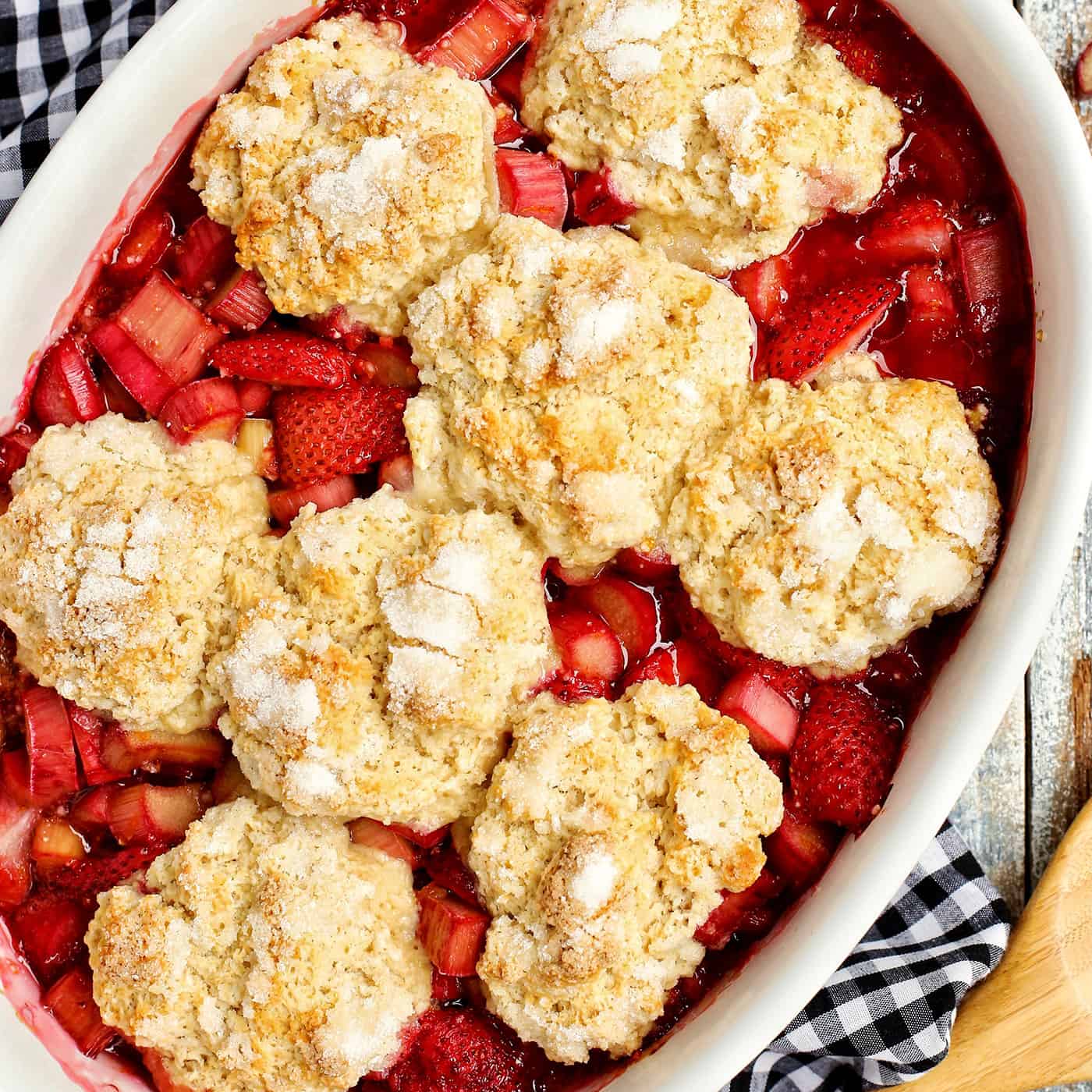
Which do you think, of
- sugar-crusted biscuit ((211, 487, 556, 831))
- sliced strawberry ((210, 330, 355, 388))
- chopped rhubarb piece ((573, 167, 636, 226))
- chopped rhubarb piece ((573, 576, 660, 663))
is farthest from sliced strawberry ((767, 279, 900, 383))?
sliced strawberry ((210, 330, 355, 388))

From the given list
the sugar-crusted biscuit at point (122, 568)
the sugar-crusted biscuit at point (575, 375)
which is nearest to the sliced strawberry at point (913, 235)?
the sugar-crusted biscuit at point (575, 375)

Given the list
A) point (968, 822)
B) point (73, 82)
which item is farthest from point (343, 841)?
point (73, 82)

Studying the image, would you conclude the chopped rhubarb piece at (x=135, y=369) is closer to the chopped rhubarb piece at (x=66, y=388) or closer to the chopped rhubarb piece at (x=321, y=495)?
the chopped rhubarb piece at (x=66, y=388)

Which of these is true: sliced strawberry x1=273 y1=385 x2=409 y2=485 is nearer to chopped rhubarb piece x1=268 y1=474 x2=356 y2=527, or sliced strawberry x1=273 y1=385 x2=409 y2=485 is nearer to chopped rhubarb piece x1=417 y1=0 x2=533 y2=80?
chopped rhubarb piece x1=268 y1=474 x2=356 y2=527

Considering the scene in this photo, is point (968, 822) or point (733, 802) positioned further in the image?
point (968, 822)

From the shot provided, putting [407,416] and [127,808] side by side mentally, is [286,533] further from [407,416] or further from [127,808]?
[127,808]

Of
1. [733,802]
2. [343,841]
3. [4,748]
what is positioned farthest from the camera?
[4,748]

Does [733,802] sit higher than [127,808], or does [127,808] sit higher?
[127,808]
